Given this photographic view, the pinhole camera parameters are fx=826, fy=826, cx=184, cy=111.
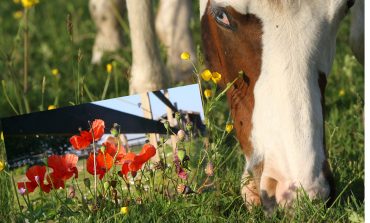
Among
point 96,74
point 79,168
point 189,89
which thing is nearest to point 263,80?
point 189,89

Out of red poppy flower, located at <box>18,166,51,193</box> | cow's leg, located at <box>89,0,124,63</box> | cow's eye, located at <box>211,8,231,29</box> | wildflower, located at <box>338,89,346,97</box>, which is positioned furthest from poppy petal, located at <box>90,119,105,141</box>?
cow's leg, located at <box>89,0,124,63</box>

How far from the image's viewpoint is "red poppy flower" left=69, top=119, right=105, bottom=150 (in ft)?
10.7

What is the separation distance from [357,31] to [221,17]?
112 cm

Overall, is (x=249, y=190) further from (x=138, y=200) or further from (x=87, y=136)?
(x=87, y=136)

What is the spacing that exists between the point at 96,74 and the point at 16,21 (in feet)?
7.55

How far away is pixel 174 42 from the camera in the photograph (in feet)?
18.7

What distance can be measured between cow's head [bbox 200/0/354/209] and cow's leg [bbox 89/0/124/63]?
2.74 metres

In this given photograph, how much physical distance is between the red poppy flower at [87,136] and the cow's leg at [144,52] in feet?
5.36

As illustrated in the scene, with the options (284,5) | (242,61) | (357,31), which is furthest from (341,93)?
(284,5)

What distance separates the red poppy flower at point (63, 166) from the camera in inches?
127

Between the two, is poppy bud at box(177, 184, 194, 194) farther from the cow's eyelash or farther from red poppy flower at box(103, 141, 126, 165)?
the cow's eyelash

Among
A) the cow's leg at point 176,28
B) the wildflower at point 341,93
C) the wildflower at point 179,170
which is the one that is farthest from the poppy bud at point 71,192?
the cow's leg at point 176,28

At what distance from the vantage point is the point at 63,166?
3252 millimetres

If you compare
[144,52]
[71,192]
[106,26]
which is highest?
[106,26]
